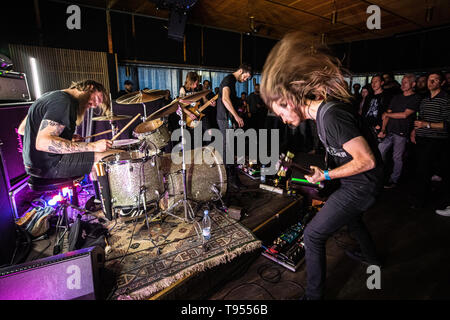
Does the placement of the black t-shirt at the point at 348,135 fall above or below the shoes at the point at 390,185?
above

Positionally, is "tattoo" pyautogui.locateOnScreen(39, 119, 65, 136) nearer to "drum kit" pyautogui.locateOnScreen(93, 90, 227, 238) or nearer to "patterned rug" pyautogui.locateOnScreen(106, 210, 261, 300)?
"drum kit" pyautogui.locateOnScreen(93, 90, 227, 238)

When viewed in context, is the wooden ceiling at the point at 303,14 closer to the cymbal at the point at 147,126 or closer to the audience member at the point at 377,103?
the audience member at the point at 377,103

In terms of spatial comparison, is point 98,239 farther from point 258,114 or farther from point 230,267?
point 258,114

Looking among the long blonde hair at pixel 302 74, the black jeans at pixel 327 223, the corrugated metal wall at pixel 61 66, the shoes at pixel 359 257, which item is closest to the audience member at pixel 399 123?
the shoes at pixel 359 257

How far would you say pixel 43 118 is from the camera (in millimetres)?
2328

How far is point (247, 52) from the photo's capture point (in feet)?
29.3

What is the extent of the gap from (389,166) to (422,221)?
2063 millimetres

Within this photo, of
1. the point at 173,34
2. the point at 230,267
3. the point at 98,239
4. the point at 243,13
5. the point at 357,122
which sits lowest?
the point at 230,267

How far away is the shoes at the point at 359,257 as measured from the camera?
7.73 ft

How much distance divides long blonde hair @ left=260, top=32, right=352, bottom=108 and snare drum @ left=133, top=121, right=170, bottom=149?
166 cm

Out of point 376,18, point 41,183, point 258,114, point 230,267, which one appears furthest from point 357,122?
point 376,18

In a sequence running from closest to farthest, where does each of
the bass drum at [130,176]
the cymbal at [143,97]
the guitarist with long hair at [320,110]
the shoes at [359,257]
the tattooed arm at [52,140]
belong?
the guitarist with long hair at [320,110]
the tattooed arm at [52,140]
the shoes at [359,257]
the bass drum at [130,176]
the cymbal at [143,97]

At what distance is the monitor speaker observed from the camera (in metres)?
5.78

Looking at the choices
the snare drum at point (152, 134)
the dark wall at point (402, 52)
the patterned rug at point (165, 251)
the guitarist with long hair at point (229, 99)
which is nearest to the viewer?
the patterned rug at point (165, 251)
